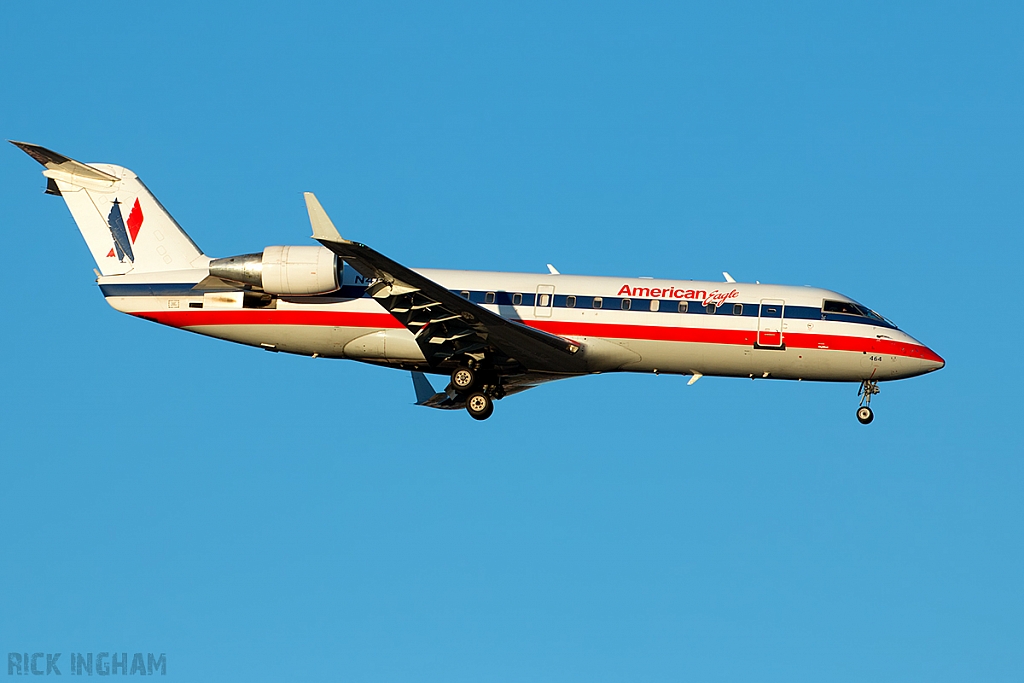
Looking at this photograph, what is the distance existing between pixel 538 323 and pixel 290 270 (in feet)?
20.4

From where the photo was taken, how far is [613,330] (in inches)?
1128

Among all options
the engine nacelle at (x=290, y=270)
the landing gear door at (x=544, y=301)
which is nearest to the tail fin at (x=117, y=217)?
the engine nacelle at (x=290, y=270)

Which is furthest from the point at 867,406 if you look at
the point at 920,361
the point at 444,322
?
the point at 444,322

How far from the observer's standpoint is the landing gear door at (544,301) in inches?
1137

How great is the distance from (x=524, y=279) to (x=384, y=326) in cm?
376

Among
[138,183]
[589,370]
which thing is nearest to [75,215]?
[138,183]

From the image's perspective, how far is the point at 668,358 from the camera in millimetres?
28844

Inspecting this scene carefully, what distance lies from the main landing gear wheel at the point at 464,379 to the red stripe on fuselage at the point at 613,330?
186 centimetres

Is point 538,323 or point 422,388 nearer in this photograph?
point 538,323

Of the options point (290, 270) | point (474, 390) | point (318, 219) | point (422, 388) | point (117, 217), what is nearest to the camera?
point (318, 219)

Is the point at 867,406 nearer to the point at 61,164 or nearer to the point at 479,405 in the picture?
the point at 479,405

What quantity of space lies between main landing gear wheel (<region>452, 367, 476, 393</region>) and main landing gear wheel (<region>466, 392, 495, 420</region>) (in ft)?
1.08

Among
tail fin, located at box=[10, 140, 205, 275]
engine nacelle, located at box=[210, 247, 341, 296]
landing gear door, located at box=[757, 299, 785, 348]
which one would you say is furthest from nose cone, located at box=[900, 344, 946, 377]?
tail fin, located at box=[10, 140, 205, 275]

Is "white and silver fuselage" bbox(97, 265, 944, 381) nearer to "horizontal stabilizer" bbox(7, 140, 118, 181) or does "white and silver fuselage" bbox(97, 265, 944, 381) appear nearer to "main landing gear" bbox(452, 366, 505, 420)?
"main landing gear" bbox(452, 366, 505, 420)
